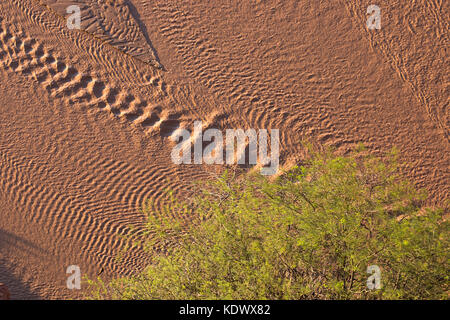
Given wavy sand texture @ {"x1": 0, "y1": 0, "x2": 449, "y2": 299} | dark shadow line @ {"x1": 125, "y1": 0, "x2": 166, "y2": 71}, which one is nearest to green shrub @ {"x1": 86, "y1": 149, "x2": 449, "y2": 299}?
wavy sand texture @ {"x1": 0, "y1": 0, "x2": 449, "y2": 299}

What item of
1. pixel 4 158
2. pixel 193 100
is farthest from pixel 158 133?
pixel 4 158

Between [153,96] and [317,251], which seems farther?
[153,96]

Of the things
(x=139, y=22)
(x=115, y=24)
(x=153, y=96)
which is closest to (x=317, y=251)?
(x=153, y=96)

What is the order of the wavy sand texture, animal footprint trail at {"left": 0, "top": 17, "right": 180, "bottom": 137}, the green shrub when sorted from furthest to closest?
animal footprint trail at {"left": 0, "top": 17, "right": 180, "bottom": 137}
the wavy sand texture
the green shrub

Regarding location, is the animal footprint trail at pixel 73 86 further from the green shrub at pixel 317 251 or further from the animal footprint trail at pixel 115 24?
the green shrub at pixel 317 251

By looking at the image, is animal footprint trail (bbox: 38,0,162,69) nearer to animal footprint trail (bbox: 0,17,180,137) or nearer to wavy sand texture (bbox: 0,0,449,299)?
wavy sand texture (bbox: 0,0,449,299)

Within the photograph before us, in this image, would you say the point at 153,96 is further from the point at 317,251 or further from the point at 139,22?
the point at 317,251

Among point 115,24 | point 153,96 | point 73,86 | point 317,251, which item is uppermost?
point 115,24

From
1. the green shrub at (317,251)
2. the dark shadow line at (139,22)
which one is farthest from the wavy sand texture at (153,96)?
the green shrub at (317,251)

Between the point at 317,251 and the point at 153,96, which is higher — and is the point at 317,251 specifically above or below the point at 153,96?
below
